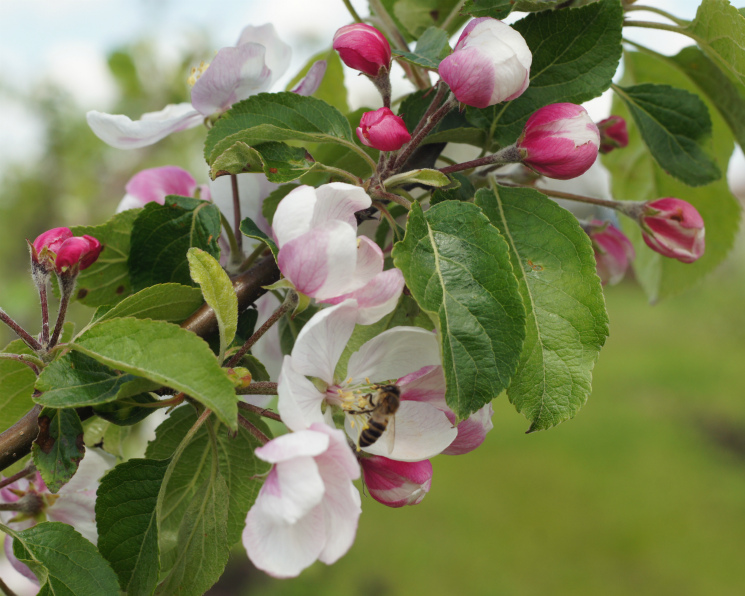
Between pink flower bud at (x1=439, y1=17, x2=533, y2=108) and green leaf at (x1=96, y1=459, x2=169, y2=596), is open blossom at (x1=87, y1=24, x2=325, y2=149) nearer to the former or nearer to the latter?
pink flower bud at (x1=439, y1=17, x2=533, y2=108)

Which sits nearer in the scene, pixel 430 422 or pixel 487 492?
pixel 430 422

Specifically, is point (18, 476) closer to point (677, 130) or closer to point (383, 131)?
point (383, 131)

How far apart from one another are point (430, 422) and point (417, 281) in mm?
105

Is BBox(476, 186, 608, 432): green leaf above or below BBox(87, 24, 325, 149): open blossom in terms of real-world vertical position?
below

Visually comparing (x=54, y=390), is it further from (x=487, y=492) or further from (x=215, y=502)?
(x=487, y=492)

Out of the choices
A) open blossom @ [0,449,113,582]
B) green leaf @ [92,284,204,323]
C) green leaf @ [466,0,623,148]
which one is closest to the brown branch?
green leaf @ [92,284,204,323]

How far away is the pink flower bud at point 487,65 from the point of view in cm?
42

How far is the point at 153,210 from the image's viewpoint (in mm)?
555

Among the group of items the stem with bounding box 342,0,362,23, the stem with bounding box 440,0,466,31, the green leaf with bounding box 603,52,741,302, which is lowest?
the green leaf with bounding box 603,52,741,302

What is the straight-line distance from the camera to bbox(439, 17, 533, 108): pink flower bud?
1.37 ft

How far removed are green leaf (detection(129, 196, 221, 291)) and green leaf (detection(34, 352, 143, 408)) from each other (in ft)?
0.49

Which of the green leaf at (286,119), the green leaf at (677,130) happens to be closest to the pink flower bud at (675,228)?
the green leaf at (677,130)

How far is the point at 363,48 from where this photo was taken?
19.3 inches

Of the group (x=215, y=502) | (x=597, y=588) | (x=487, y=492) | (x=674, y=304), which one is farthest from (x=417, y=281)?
(x=674, y=304)
